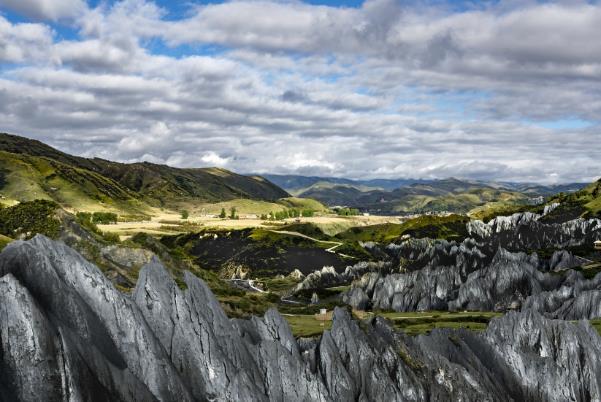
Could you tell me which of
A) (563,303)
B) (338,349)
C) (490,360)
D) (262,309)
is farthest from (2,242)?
(563,303)

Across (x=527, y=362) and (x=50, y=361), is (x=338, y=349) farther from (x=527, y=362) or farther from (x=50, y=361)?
(x=50, y=361)

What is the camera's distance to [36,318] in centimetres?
3509

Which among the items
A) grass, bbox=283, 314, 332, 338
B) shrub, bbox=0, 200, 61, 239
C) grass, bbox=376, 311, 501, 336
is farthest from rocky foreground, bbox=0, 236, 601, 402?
shrub, bbox=0, 200, 61, 239

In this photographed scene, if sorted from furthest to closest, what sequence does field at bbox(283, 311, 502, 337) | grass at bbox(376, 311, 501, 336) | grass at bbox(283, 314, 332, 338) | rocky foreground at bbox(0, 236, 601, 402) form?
grass at bbox(376, 311, 501, 336) < field at bbox(283, 311, 502, 337) < grass at bbox(283, 314, 332, 338) < rocky foreground at bbox(0, 236, 601, 402)

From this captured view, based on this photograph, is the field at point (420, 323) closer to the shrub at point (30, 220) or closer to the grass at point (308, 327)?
the grass at point (308, 327)

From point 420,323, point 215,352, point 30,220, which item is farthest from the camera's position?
point 30,220

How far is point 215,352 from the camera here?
51156 mm

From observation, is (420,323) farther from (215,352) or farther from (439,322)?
(215,352)

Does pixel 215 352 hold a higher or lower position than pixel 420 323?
higher

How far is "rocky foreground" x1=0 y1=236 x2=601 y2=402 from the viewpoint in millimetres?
35281

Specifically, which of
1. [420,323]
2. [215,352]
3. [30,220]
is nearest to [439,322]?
[420,323]

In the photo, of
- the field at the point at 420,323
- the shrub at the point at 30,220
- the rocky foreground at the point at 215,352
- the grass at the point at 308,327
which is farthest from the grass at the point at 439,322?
the shrub at the point at 30,220

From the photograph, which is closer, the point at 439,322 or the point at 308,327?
the point at 308,327

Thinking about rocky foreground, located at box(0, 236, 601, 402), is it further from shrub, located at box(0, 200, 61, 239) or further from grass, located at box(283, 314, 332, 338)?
shrub, located at box(0, 200, 61, 239)
